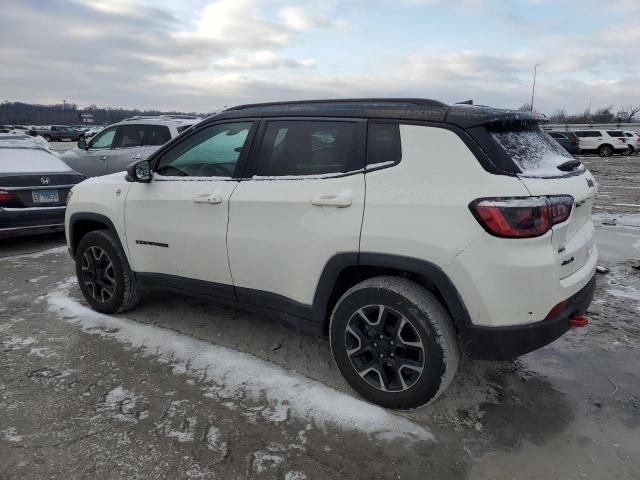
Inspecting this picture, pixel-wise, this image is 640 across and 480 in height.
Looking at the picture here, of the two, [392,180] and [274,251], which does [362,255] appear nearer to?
[392,180]

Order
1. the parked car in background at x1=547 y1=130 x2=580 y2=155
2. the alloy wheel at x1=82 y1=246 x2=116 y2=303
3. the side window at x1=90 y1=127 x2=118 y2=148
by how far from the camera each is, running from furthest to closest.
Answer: the parked car in background at x1=547 y1=130 x2=580 y2=155 → the side window at x1=90 y1=127 x2=118 y2=148 → the alloy wheel at x1=82 y1=246 x2=116 y2=303

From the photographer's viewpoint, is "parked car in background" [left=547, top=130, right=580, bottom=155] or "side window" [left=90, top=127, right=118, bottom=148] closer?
"side window" [left=90, top=127, right=118, bottom=148]

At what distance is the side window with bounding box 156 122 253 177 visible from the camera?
140 inches

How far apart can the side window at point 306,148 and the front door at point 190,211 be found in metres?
0.21

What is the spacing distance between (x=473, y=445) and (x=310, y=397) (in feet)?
3.24

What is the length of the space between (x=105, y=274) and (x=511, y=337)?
3387 millimetres

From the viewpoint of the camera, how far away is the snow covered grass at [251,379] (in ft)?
9.37

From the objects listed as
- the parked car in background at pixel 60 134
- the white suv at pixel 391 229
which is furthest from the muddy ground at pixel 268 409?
the parked car in background at pixel 60 134

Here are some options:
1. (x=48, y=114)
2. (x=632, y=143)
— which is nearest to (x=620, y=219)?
(x=632, y=143)

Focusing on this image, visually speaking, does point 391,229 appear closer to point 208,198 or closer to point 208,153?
point 208,198

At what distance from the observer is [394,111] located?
116 inches

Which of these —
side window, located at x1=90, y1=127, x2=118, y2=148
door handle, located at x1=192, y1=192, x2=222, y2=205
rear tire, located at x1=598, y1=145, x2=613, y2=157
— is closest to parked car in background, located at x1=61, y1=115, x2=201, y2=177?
side window, located at x1=90, y1=127, x2=118, y2=148

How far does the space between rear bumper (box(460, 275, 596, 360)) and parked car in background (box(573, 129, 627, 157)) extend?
27.7m

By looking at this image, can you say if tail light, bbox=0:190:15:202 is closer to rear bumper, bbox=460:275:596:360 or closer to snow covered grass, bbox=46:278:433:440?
snow covered grass, bbox=46:278:433:440
